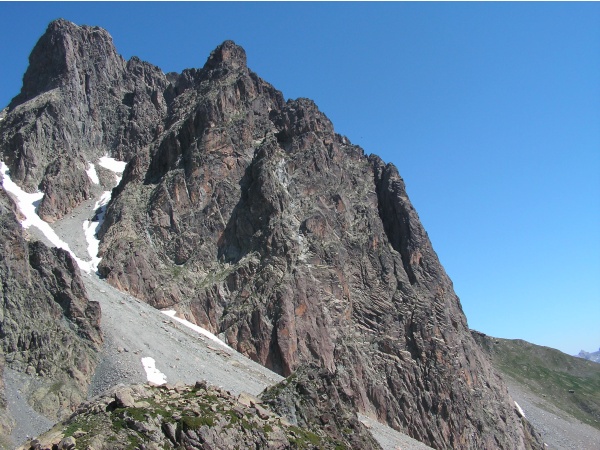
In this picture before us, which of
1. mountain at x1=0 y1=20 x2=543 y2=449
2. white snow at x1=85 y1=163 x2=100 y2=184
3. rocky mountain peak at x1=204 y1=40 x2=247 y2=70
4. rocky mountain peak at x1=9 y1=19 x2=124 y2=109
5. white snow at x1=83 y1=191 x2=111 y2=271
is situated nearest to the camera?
mountain at x1=0 y1=20 x2=543 y2=449

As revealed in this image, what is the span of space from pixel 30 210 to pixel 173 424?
4170 inches

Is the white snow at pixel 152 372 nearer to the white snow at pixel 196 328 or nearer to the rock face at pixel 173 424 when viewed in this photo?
the white snow at pixel 196 328

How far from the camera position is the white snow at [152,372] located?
6178 centimetres

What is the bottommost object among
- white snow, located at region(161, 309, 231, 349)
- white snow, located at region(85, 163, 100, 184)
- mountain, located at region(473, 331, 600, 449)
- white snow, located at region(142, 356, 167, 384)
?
white snow, located at region(142, 356, 167, 384)

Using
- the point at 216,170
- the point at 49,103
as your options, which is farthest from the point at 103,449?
the point at 49,103

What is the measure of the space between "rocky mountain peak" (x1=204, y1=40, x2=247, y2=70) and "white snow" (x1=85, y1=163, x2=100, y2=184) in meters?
42.6

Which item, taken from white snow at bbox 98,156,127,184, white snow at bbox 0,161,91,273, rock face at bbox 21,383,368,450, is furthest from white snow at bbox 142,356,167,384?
white snow at bbox 98,156,127,184

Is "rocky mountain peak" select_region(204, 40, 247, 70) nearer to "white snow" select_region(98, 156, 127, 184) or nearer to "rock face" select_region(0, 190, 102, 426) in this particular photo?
"white snow" select_region(98, 156, 127, 184)

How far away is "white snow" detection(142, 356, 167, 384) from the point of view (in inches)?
2432

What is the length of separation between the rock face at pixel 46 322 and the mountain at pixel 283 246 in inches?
192

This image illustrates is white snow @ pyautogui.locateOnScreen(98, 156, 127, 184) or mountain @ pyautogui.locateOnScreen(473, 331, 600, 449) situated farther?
white snow @ pyautogui.locateOnScreen(98, 156, 127, 184)

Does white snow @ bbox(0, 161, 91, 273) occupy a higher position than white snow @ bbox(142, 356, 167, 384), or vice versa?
white snow @ bbox(0, 161, 91, 273)

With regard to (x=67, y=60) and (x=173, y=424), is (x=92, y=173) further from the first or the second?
(x=173, y=424)

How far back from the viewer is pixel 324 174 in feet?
382
